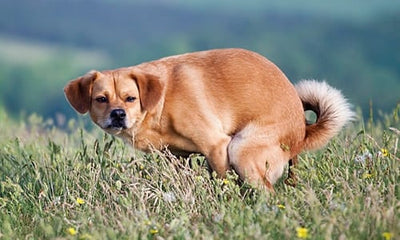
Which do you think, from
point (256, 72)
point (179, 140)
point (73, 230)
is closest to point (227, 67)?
point (256, 72)

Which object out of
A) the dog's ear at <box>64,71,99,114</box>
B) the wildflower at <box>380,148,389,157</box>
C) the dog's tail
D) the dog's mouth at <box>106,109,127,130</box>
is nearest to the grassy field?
the wildflower at <box>380,148,389,157</box>

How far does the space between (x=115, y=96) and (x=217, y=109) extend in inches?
30.5

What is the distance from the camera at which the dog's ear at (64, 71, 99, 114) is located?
6.23 meters

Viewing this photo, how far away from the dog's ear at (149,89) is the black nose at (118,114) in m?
0.17

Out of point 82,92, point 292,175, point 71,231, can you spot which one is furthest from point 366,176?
point 82,92

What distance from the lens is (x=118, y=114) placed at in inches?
238

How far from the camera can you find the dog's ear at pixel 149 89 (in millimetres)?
6078

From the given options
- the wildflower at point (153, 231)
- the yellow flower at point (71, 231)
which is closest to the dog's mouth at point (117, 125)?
the yellow flower at point (71, 231)

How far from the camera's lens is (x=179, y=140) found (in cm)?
618

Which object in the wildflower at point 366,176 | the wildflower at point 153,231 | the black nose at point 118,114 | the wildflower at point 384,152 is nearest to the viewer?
the wildflower at point 153,231

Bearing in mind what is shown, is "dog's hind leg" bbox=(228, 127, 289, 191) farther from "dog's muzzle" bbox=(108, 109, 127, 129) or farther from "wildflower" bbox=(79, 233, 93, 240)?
"wildflower" bbox=(79, 233, 93, 240)

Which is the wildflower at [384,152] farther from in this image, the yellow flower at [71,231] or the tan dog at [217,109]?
the yellow flower at [71,231]

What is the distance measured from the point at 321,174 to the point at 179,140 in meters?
1.10

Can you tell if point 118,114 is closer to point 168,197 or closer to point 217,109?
point 217,109
